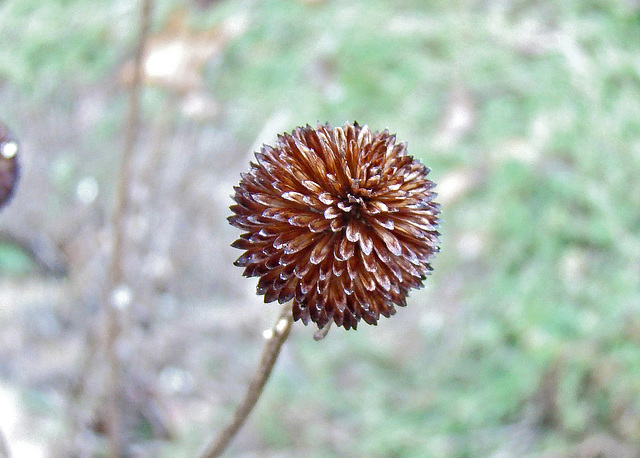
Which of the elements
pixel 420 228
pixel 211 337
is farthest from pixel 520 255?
pixel 420 228

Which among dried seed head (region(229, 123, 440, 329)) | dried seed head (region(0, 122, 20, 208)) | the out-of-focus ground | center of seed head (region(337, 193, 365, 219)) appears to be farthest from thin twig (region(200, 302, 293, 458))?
the out-of-focus ground

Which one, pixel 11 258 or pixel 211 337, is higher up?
pixel 11 258

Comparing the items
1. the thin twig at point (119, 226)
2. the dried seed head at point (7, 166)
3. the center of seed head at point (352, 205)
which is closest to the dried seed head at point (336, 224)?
the center of seed head at point (352, 205)

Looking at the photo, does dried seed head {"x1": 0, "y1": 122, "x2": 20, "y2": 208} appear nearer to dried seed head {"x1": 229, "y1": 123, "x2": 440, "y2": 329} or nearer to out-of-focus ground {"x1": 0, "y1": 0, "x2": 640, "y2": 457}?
dried seed head {"x1": 229, "y1": 123, "x2": 440, "y2": 329}

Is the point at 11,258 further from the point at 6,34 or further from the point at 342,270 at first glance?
the point at 342,270

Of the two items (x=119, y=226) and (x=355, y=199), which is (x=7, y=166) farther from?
(x=355, y=199)

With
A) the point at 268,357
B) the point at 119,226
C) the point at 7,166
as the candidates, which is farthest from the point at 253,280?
the point at 268,357
